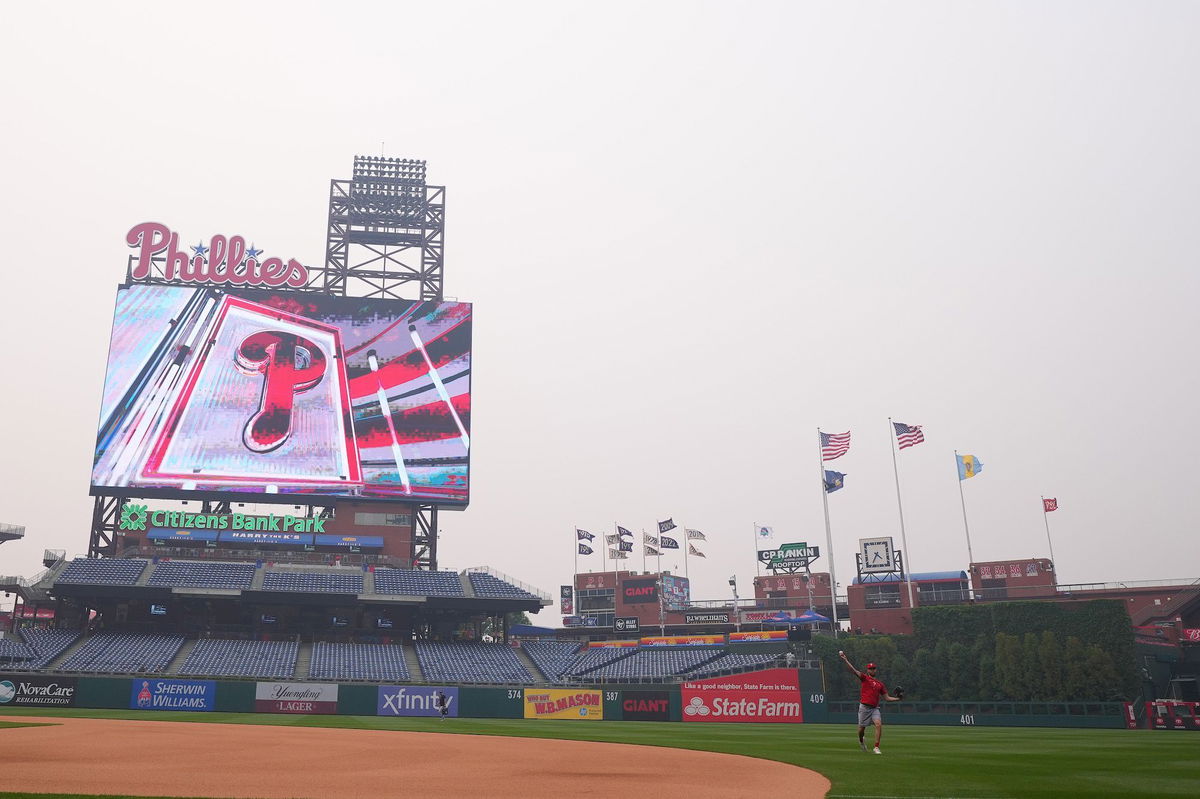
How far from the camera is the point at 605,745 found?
24547 millimetres

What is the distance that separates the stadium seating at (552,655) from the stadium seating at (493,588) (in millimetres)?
3982

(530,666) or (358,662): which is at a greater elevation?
(358,662)

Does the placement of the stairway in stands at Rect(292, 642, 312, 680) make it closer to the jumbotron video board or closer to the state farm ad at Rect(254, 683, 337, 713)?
the state farm ad at Rect(254, 683, 337, 713)

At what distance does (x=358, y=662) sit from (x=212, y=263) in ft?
98.0

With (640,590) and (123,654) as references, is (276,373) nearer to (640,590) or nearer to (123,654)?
(123,654)

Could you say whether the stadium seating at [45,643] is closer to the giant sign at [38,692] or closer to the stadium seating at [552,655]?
the giant sign at [38,692]

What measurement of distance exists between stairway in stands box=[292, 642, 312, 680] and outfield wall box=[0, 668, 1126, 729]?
4721 millimetres

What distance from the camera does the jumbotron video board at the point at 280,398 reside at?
57.2 m

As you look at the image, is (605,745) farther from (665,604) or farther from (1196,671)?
(665,604)

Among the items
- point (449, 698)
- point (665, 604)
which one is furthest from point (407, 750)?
point (665, 604)

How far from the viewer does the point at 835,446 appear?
2146 inches

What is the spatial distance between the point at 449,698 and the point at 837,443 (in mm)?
27019

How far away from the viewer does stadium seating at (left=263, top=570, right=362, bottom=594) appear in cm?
5650

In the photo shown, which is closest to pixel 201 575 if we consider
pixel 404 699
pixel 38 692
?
pixel 38 692
